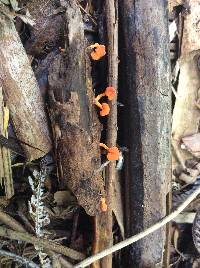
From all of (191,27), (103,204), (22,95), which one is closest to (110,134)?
(103,204)

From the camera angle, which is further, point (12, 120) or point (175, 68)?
point (175, 68)

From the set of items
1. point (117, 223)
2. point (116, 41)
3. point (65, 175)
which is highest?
point (116, 41)

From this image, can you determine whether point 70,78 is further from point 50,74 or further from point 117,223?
point 117,223

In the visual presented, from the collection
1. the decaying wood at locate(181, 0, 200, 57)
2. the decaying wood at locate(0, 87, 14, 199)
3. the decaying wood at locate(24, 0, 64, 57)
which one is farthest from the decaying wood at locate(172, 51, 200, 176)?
the decaying wood at locate(0, 87, 14, 199)

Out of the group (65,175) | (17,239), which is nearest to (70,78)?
(65,175)

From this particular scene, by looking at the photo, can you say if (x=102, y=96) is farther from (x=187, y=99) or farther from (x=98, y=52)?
(x=187, y=99)

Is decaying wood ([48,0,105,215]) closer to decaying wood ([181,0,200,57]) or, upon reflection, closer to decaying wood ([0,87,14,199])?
decaying wood ([0,87,14,199])
